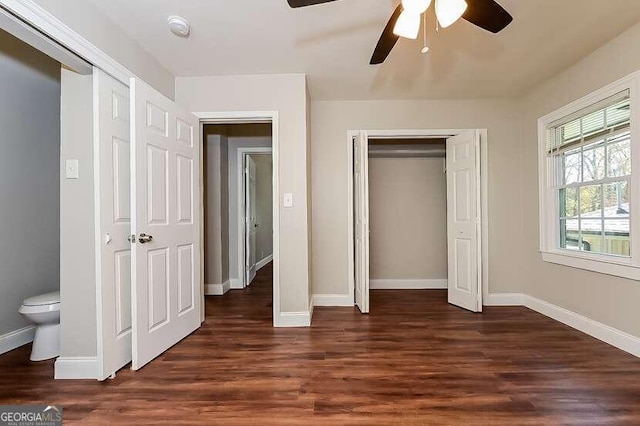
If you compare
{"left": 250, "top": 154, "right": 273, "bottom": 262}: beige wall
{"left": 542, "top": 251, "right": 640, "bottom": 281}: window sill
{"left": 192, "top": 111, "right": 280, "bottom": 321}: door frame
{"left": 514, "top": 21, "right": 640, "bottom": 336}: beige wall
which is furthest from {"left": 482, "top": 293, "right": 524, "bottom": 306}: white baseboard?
{"left": 250, "top": 154, "right": 273, "bottom": 262}: beige wall

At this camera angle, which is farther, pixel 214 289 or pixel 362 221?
pixel 214 289

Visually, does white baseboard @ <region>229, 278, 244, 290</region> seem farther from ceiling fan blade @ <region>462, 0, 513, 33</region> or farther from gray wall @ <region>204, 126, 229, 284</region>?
ceiling fan blade @ <region>462, 0, 513, 33</region>

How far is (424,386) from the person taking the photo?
202 cm

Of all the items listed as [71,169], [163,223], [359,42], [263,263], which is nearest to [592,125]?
[359,42]

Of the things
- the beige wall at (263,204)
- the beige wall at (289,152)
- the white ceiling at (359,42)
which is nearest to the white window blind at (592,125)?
the white ceiling at (359,42)

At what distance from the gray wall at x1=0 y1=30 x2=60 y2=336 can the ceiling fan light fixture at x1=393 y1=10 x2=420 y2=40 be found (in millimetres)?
2916

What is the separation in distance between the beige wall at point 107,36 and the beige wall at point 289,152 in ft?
1.61

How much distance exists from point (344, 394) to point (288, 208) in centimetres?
174

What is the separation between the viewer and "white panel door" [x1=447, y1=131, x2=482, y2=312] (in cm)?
362

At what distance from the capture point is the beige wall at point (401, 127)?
12.7 feet

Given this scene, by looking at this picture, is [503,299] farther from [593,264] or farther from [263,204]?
[263,204]

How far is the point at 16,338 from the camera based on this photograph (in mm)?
2689

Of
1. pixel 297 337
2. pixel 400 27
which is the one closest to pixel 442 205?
pixel 297 337

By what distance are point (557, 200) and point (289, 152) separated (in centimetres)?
279
